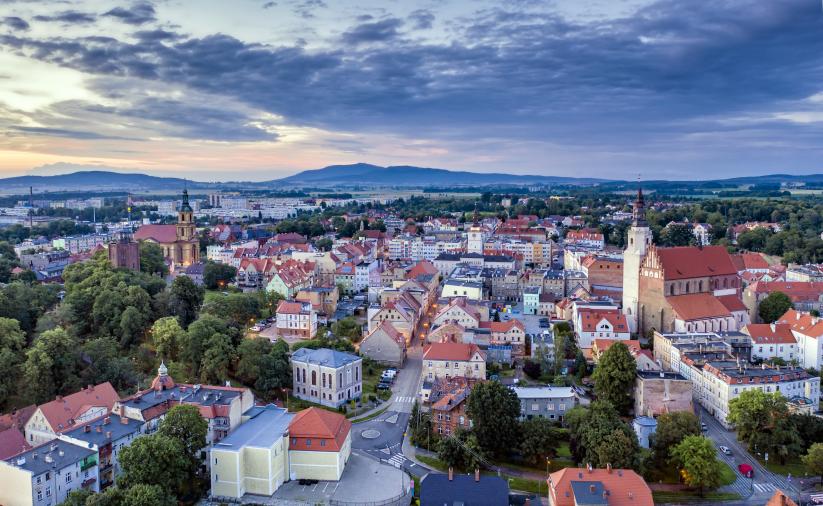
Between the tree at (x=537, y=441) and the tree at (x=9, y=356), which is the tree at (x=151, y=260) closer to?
the tree at (x=9, y=356)

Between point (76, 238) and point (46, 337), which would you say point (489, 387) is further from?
point (76, 238)

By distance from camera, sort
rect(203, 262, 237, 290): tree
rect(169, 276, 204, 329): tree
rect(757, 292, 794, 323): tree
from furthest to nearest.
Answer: rect(203, 262, 237, 290): tree, rect(757, 292, 794, 323): tree, rect(169, 276, 204, 329): tree

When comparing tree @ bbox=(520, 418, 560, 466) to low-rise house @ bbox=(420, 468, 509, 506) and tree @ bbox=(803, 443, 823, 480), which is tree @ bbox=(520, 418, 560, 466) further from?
tree @ bbox=(803, 443, 823, 480)

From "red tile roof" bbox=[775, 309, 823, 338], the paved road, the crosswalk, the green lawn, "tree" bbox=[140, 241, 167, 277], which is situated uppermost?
"tree" bbox=[140, 241, 167, 277]

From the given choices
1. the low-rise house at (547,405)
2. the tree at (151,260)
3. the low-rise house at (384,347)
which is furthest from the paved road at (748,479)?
the tree at (151,260)

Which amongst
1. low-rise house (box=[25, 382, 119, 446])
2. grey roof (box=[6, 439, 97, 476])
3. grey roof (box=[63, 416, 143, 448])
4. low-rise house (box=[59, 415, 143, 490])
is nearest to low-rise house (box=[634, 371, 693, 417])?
low-rise house (box=[59, 415, 143, 490])

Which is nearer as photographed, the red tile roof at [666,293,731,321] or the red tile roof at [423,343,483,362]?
the red tile roof at [423,343,483,362]

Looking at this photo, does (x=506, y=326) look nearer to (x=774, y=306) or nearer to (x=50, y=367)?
(x=774, y=306)

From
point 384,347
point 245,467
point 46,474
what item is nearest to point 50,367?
point 46,474
